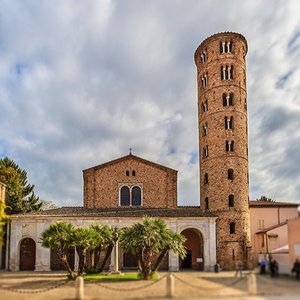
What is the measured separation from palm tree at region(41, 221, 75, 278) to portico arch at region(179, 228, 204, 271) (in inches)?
595

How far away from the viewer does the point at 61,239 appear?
29.8 metres

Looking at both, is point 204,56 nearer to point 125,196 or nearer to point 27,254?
point 125,196

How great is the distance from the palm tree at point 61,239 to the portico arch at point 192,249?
15111 millimetres

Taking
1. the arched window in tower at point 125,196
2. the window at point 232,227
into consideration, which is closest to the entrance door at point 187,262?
the window at point 232,227

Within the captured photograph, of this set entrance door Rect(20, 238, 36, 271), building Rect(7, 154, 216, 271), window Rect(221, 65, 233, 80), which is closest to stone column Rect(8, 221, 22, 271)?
building Rect(7, 154, 216, 271)

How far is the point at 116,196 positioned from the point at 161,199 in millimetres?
4904

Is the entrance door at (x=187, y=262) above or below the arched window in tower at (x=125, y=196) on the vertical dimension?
below

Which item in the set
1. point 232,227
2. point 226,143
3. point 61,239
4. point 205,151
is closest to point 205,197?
point 232,227

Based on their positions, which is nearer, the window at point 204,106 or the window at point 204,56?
the window at point 204,106

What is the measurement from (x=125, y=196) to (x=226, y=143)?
40.6ft

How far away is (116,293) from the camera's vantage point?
21.8m

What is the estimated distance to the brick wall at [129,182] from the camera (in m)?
44.9

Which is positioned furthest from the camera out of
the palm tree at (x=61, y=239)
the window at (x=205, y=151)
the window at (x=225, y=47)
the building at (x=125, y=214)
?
the window at (x=205, y=151)

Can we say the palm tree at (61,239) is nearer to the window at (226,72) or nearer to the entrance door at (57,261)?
the entrance door at (57,261)
